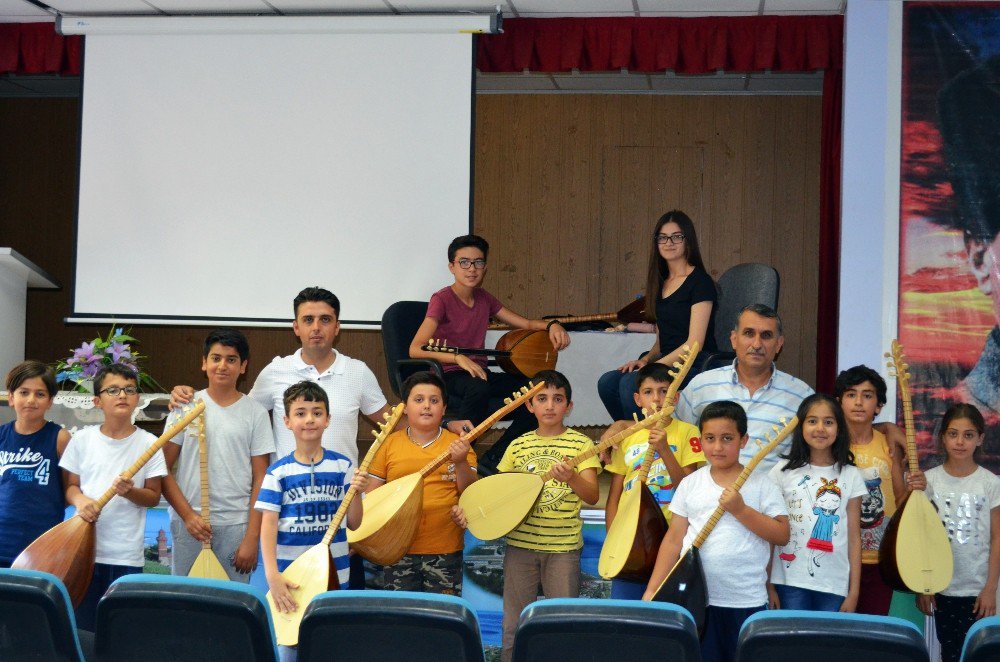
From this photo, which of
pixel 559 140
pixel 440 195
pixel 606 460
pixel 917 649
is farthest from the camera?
pixel 559 140

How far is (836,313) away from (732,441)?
9.21 ft

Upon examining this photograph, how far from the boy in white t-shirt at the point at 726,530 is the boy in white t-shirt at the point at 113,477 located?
148 cm

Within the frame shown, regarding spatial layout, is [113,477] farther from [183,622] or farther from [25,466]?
[183,622]

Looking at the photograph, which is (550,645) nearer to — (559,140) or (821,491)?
(821,491)

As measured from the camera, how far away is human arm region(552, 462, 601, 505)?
3016 mm

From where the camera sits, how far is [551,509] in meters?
3.17

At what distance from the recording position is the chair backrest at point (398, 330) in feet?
13.7

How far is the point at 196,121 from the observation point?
214 inches

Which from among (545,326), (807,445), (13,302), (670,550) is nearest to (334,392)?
(545,326)

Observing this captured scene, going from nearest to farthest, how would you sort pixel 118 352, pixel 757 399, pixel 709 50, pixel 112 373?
pixel 112 373
pixel 757 399
pixel 118 352
pixel 709 50

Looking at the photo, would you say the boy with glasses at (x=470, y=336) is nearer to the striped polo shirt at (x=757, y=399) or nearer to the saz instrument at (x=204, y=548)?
the striped polo shirt at (x=757, y=399)

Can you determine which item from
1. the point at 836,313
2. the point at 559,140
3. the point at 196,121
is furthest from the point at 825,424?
the point at 559,140

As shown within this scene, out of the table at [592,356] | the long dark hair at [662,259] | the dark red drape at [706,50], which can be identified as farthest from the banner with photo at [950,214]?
the long dark hair at [662,259]

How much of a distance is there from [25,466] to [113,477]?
27 cm
